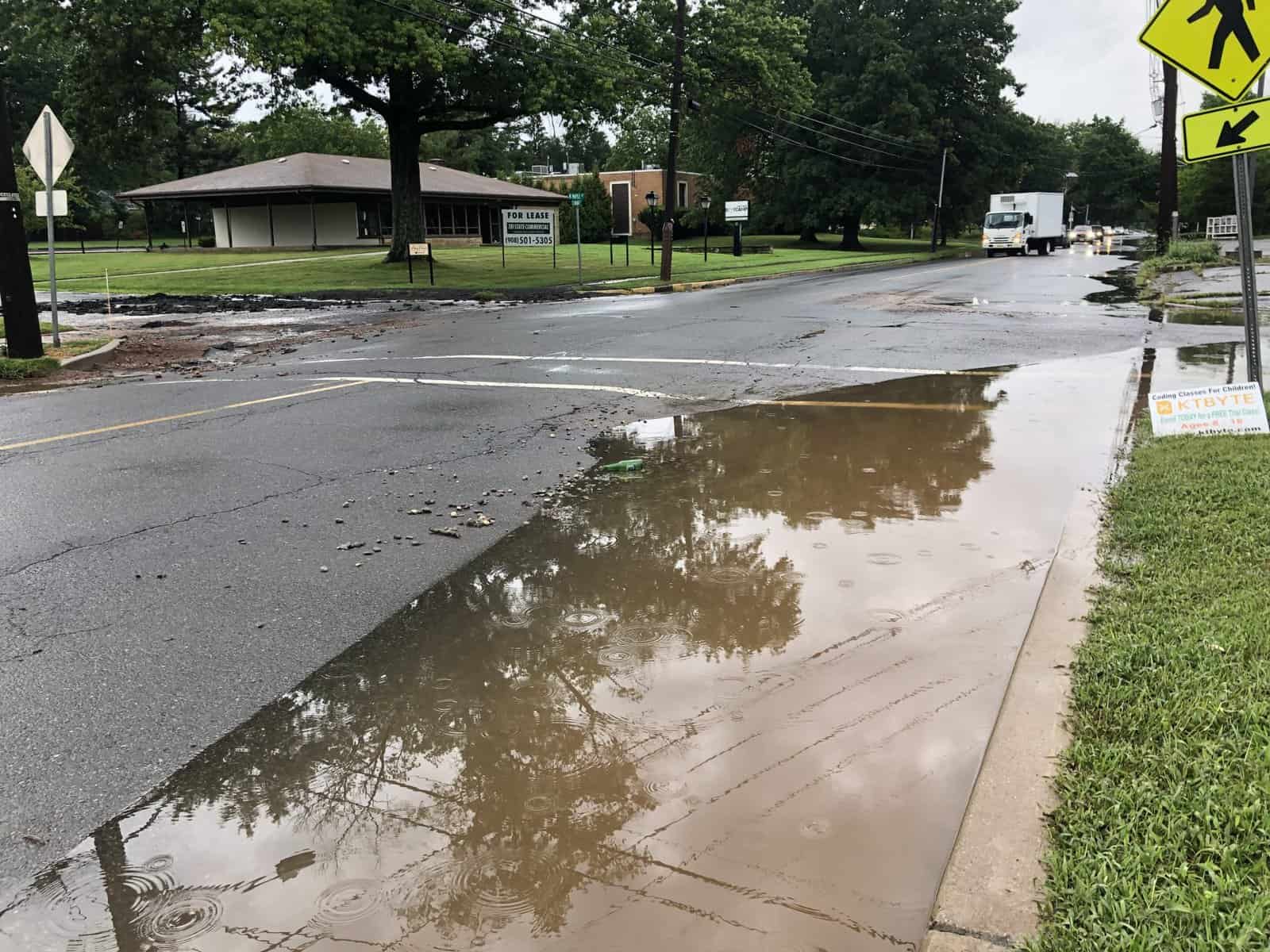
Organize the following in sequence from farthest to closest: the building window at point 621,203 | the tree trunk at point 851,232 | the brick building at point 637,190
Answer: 1. the building window at point 621,203
2. the brick building at point 637,190
3. the tree trunk at point 851,232

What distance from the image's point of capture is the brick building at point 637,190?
76.7 metres

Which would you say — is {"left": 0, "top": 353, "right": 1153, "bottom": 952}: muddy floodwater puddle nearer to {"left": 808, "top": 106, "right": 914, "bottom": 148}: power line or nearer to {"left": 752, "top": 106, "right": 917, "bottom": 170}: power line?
{"left": 752, "top": 106, "right": 917, "bottom": 170}: power line

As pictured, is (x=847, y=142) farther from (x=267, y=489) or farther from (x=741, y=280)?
(x=267, y=489)

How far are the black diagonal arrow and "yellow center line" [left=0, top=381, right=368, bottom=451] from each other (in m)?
8.85

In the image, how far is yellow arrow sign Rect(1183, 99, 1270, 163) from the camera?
702 cm

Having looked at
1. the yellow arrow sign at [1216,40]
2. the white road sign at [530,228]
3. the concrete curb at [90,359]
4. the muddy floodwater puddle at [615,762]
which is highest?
the white road sign at [530,228]

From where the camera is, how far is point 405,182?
116 ft

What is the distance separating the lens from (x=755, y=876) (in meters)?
3.06

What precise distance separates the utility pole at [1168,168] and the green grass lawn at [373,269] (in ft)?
39.5

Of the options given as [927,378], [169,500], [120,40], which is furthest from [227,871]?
[120,40]

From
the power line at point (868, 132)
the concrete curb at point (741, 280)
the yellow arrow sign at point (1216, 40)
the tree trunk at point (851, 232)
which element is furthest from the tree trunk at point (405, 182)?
the tree trunk at point (851, 232)

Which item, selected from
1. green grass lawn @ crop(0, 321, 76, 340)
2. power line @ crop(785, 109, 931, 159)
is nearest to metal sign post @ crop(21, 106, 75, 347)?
green grass lawn @ crop(0, 321, 76, 340)

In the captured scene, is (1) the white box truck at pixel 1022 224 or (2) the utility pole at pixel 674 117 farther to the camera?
(1) the white box truck at pixel 1022 224

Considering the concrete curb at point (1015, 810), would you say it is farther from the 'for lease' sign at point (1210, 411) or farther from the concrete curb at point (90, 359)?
the concrete curb at point (90, 359)
